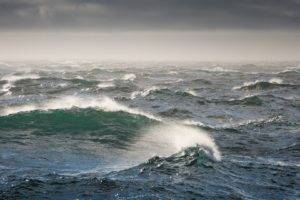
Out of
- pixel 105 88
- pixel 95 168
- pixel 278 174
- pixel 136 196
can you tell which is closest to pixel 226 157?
pixel 278 174

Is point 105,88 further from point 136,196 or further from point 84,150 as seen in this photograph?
point 136,196

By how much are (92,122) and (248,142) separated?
374 inches

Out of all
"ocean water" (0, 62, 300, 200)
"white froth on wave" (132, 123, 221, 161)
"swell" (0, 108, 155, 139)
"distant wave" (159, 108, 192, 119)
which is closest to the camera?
"ocean water" (0, 62, 300, 200)

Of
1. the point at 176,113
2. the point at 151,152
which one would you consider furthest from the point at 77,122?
the point at 176,113

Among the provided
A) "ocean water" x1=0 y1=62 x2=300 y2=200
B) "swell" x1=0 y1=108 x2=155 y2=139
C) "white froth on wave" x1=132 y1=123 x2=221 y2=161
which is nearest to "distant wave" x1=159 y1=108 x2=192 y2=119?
"ocean water" x1=0 y1=62 x2=300 y2=200

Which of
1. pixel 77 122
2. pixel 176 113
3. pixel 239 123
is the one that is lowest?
pixel 176 113

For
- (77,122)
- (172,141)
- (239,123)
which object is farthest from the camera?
(239,123)

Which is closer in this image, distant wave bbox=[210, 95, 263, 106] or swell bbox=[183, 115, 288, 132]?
swell bbox=[183, 115, 288, 132]

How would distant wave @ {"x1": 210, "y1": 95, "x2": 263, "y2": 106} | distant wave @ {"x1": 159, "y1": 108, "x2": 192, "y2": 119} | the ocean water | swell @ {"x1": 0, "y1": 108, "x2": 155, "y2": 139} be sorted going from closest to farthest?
the ocean water, swell @ {"x1": 0, "y1": 108, "x2": 155, "y2": 139}, distant wave @ {"x1": 159, "y1": 108, "x2": 192, "y2": 119}, distant wave @ {"x1": 210, "y1": 95, "x2": 263, "y2": 106}

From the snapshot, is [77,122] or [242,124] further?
[242,124]

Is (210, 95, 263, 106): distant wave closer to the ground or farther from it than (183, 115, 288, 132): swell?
closer to the ground

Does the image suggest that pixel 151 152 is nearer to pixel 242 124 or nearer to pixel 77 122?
pixel 77 122

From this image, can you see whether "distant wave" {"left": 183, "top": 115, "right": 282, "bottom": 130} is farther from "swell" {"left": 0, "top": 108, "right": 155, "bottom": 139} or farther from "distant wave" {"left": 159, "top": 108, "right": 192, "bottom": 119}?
"swell" {"left": 0, "top": 108, "right": 155, "bottom": 139}

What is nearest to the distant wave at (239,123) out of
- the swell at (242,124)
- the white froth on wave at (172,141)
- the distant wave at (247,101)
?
the swell at (242,124)
